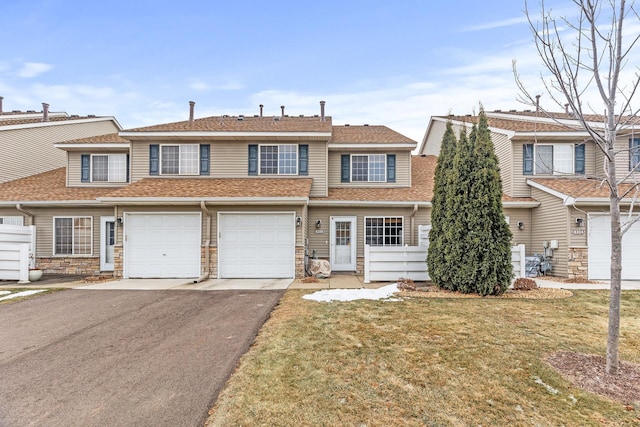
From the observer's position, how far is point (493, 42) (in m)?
9.14

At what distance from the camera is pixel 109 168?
545 inches

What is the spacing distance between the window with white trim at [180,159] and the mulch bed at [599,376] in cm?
1229

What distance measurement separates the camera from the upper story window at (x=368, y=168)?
45.1ft

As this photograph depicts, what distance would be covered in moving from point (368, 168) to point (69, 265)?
1259 cm

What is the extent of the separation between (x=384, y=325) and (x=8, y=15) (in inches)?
668

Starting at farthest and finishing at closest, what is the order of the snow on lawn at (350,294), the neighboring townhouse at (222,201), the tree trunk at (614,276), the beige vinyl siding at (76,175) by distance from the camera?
the beige vinyl siding at (76,175)
the neighboring townhouse at (222,201)
the snow on lawn at (350,294)
the tree trunk at (614,276)

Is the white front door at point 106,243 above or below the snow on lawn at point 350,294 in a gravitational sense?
above

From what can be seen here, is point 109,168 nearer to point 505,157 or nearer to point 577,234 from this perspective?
point 505,157

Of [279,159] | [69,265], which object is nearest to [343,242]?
[279,159]

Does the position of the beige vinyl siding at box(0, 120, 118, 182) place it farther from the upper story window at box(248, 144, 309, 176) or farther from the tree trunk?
the tree trunk

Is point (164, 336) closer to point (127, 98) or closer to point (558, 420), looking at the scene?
point (558, 420)

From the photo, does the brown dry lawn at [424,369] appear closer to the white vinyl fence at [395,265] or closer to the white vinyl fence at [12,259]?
the white vinyl fence at [395,265]

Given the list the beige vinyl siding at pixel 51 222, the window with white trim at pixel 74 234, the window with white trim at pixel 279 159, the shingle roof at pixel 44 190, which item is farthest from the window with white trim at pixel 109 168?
the window with white trim at pixel 279 159

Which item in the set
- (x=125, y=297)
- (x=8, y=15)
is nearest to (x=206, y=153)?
(x=125, y=297)
